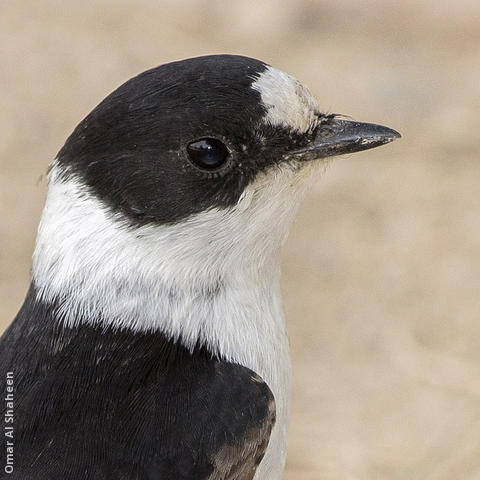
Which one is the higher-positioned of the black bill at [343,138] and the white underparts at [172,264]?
the black bill at [343,138]

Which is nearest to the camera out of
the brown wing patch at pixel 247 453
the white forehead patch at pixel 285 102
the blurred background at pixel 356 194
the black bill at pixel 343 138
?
the brown wing patch at pixel 247 453

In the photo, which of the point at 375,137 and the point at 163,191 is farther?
the point at 375,137

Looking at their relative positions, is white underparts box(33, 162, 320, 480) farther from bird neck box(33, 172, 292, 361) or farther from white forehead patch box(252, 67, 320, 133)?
white forehead patch box(252, 67, 320, 133)

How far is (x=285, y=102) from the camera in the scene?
3828mm

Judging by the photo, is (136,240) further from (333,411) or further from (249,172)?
(333,411)

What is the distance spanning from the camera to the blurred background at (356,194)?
6.41 meters

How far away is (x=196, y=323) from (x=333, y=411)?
2863mm

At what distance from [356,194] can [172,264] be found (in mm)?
4305

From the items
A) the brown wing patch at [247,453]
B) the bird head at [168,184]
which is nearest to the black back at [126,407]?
the brown wing patch at [247,453]

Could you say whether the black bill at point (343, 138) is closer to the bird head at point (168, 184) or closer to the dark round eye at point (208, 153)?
the bird head at point (168, 184)

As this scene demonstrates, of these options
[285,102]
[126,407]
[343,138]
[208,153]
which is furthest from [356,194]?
[126,407]

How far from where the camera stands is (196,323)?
3.80 meters

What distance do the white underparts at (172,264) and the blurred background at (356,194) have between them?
249 centimetres

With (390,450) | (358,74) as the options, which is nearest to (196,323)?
(390,450)
